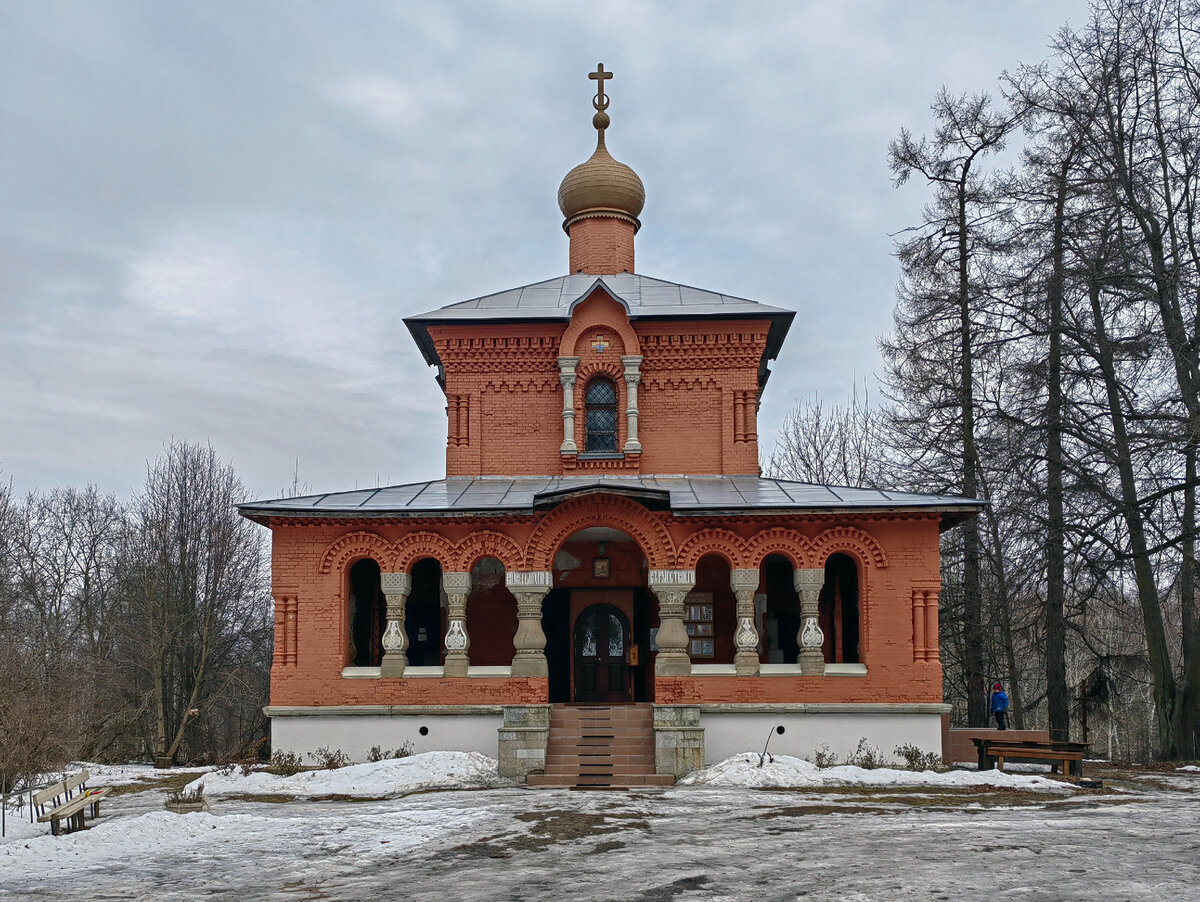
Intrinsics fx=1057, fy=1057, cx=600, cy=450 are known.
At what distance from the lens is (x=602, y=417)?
61.0 feet

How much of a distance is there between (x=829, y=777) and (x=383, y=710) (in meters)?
6.37

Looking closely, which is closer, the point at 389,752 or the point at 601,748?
the point at 601,748

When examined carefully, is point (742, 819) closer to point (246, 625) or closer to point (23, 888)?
point (23, 888)

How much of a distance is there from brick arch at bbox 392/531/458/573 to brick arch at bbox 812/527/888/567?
547 centimetres

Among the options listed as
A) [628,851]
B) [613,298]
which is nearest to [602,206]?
[613,298]

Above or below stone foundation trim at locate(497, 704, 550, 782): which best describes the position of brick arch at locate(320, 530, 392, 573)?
above

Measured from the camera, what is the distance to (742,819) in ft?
35.9

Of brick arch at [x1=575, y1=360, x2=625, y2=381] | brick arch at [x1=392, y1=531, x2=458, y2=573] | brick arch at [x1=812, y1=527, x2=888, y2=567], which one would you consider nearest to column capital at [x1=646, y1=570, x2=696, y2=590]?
brick arch at [x1=812, y1=527, x2=888, y2=567]

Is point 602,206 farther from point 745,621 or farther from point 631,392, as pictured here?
point 745,621

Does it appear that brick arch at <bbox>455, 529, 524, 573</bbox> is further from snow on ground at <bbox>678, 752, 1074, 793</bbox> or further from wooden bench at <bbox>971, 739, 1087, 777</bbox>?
wooden bench at <bbox>971, 739, 1087, 777</bbox>

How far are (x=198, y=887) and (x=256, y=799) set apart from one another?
530 cm

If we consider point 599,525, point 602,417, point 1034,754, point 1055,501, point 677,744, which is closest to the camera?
point 1034,754

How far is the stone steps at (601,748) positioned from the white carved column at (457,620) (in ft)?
5.20

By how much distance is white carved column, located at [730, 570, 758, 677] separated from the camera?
611 inches
